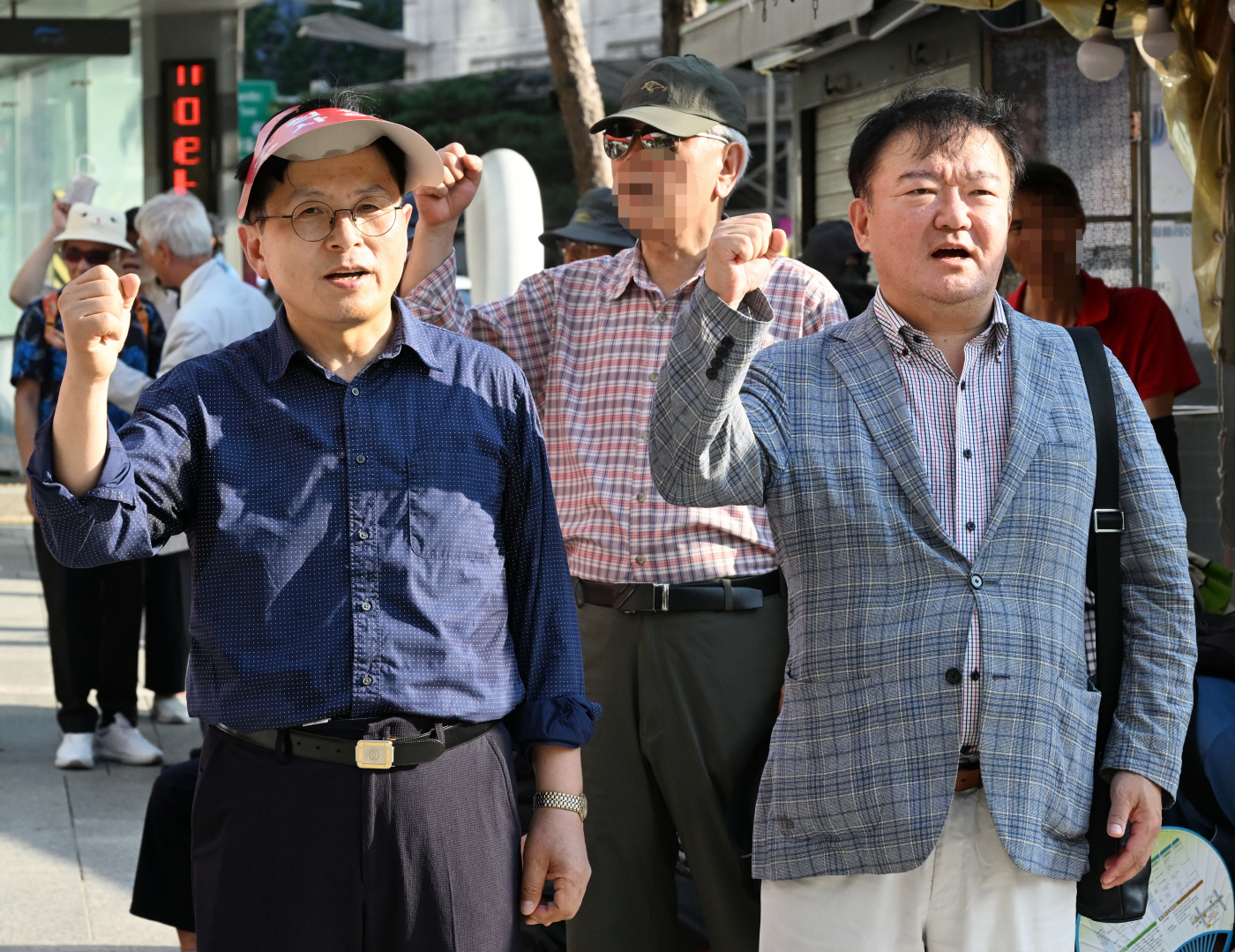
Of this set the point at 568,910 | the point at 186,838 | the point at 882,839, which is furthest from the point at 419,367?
the point at 186,838

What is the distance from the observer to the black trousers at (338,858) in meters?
2.13

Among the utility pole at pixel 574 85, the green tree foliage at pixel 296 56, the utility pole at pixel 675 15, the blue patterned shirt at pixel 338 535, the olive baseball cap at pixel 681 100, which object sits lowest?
the blue patterned shirt at pixel 338 535

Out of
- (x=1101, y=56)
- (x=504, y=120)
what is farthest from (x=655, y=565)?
(x=504, y=120)

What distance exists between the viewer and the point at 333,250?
7.41ft

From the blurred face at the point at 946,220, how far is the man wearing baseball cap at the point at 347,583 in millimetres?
679

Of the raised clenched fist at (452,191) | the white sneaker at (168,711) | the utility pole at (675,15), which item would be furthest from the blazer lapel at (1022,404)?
the utility pole at (675,15)

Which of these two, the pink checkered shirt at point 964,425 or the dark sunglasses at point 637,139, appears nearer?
the pink checkered shirt at point 964,425

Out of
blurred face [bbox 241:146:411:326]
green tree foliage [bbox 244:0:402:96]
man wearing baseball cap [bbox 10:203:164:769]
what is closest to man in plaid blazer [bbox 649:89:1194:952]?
blurred face [bbox 241:146:411:326]

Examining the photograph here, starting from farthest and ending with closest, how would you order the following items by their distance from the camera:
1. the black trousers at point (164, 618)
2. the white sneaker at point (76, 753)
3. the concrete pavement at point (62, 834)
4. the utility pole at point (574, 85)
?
the utility pole at point (574, 85) < the black trousers at point (164, 618) < the white sneaker at point (76, 753) < the concrete pavement at point (62, 834)

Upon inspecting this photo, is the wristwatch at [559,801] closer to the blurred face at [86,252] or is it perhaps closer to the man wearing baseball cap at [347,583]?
the man wearing baseball cap at [347,583]

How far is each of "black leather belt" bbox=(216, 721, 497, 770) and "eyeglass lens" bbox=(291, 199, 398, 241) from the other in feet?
2.46

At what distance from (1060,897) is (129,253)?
Result: 5.32 metres

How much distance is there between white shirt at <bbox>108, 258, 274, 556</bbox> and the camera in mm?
5578

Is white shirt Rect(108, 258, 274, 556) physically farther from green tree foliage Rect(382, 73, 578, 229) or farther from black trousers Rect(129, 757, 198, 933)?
green tree foliage Rect(382, 73, 578, 229)
